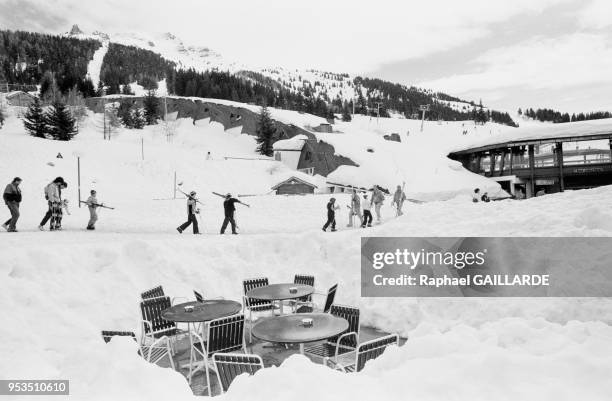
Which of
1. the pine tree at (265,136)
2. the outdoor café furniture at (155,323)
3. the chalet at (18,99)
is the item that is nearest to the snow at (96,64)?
the chalet at (18,99)

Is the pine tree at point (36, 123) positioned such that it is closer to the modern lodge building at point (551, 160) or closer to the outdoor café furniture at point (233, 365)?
the modern lodge building at point (551, 160)

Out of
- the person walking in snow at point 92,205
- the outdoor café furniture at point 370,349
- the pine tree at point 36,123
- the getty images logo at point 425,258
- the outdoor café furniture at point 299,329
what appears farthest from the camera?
the pine tree at point 36,123

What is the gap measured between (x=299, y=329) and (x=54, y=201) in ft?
36.2

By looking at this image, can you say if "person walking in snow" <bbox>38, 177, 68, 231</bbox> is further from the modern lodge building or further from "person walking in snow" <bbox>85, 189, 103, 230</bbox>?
the modern lodge building

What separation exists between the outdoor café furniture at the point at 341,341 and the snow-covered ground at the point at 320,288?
143 cm

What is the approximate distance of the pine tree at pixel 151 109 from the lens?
61312 mm

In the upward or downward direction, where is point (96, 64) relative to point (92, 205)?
upward

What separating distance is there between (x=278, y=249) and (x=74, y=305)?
4781 mm

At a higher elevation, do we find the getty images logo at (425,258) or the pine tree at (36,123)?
the pine tree at (36,123)

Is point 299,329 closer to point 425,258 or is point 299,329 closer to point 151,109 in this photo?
→ point 425,258

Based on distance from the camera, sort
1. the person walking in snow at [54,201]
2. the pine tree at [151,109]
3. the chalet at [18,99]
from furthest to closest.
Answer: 1. the chalet at [18,99]
2. the pine tree at [151,109]
3. the person walking in snow at [54,201]

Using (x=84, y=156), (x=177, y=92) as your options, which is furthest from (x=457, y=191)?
(x=177, y=92)

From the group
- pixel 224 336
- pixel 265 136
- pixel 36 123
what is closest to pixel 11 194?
pixel 224 336

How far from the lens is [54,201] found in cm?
1270
